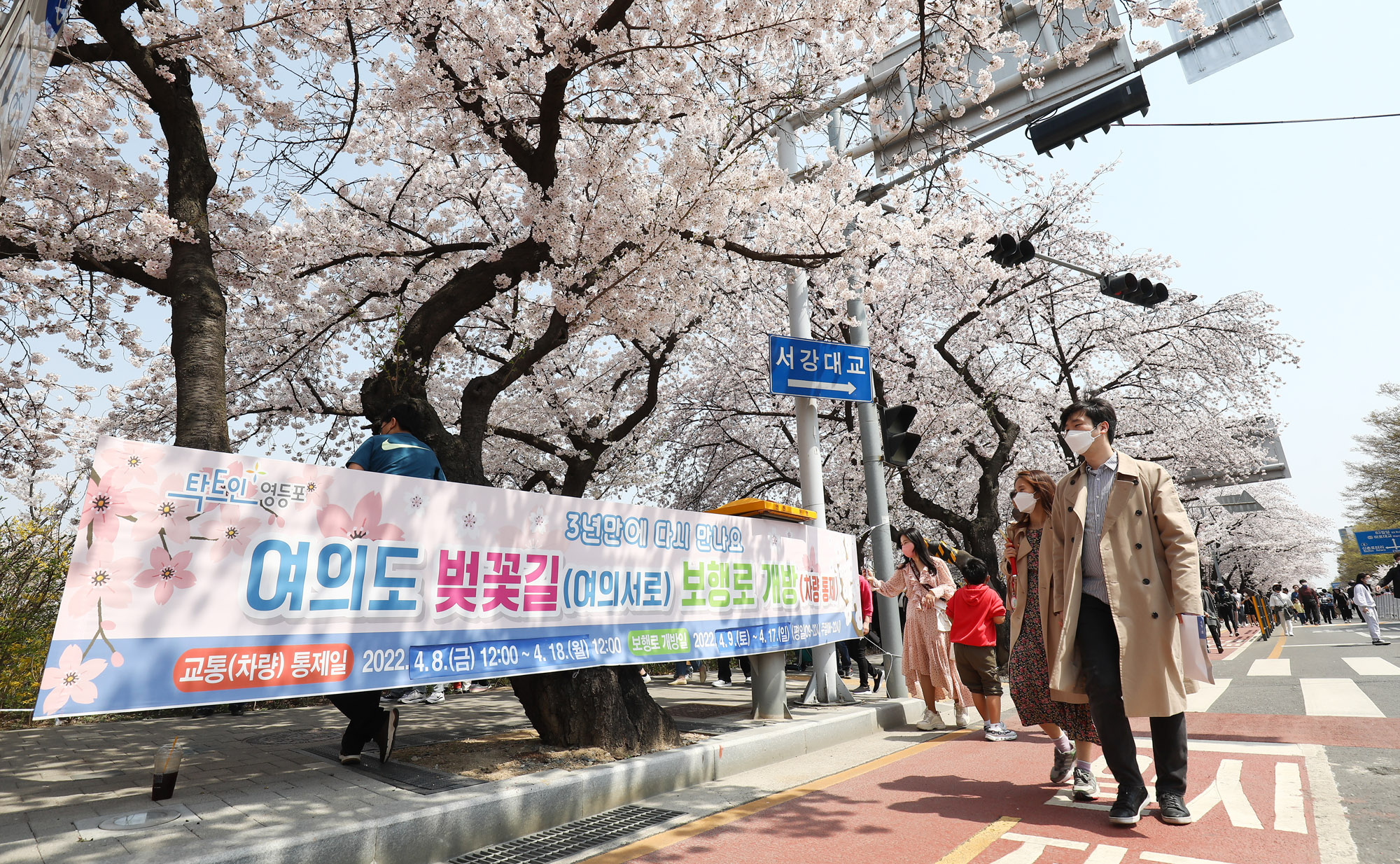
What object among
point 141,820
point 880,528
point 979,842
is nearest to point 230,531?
point 141,820

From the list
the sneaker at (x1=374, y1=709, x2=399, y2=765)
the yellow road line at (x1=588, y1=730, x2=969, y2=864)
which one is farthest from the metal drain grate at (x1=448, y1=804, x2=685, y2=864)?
the sneaker at (x1=374, y1=709, x2=399, y2=765)

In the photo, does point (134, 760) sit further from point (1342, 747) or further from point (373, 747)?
point (1342, 747)

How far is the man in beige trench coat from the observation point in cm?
347

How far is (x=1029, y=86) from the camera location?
6.89 metres

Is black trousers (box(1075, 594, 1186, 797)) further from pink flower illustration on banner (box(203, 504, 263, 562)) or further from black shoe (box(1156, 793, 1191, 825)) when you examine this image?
pink flower illustration on banner (box(203, 504, 263, 562))

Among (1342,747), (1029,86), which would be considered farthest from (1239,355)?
(1342,747)

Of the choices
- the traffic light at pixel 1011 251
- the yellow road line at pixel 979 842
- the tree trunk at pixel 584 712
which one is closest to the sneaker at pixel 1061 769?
the yellow road line at pixel 979 842

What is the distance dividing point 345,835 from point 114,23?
5.89 meters

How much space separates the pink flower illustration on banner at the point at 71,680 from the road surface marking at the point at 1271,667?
13450mm

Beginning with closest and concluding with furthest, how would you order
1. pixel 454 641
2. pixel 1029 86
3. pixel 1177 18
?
1. pixel 454 641
2. pixel 1177 18
3. pixel 1029 86

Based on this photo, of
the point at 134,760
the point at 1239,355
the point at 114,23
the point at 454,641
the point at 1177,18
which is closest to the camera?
the point at 454,641

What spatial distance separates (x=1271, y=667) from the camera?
11484 mm

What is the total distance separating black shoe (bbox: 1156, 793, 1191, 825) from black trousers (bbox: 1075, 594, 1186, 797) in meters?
0.03

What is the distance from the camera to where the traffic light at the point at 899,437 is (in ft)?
26.1
